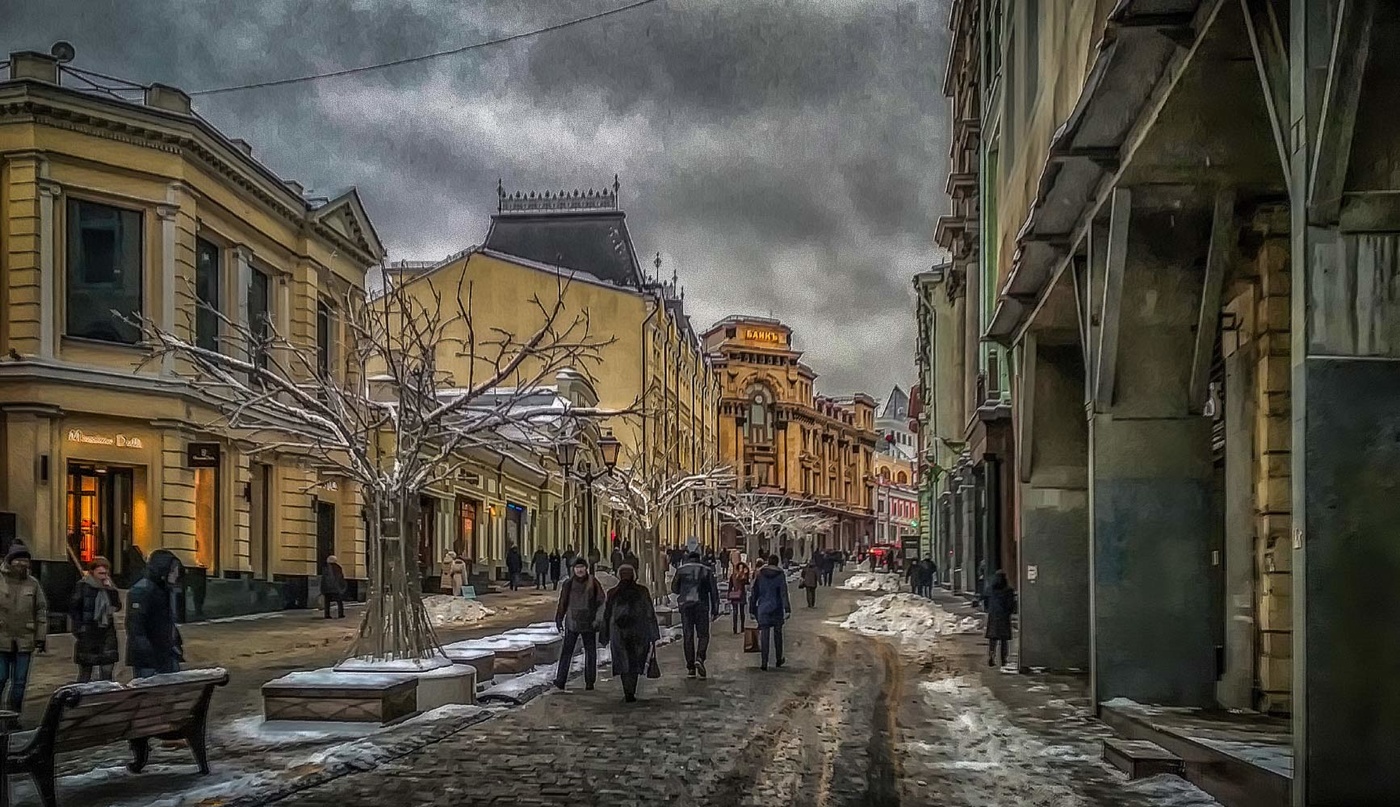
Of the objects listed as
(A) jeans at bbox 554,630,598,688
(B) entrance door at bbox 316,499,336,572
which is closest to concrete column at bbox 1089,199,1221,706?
(A) jeans at bbox 554,630,598,688

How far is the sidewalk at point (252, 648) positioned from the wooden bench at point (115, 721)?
417 centimetres

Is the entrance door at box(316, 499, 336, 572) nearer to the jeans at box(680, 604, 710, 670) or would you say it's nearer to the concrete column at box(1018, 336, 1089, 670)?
the jeans at box(680, 604, 710, 670)

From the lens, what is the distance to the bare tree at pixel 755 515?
84.4 metres

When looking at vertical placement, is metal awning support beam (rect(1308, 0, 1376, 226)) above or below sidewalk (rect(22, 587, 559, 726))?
above

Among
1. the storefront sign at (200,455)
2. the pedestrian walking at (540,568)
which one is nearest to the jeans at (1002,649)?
the storefront sign at (200,455)

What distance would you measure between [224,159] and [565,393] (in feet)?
84.3

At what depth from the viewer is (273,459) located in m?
34.9

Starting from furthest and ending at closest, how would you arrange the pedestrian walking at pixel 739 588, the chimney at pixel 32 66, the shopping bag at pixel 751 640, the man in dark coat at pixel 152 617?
the pedestrian walking at pixel 739 588
the chimney at pixel 32 66
the shopping bag at pixel 751 640
the man in dark coat at pixel 152 617

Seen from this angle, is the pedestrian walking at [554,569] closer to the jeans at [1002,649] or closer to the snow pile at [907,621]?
the snow pile at [907,621]

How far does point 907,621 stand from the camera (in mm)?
32969

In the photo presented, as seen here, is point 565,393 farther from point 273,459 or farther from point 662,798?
point 662,798

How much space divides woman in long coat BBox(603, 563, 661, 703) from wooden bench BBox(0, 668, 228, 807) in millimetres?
5565

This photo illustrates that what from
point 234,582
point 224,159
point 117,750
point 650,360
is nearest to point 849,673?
point 117,750

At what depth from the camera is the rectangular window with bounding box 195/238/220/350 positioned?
31.3m
